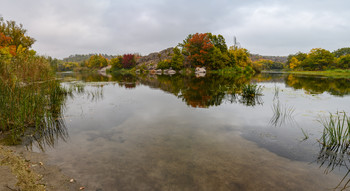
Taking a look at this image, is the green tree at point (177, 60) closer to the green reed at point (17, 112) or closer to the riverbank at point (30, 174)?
the green reed at point (17, 112)

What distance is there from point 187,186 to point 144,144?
206 centimetres

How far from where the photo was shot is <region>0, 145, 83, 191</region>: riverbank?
2.86 metres

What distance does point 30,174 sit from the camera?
319 cm

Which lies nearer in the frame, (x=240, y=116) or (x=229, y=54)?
(x=240, y=116)

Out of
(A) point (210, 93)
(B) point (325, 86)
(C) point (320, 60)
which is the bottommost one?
(A) point (210, 93)

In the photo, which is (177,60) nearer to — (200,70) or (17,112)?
(200,70)

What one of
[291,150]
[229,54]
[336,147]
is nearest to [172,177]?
[291,150]

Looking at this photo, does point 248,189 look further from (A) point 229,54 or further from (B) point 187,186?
(A) point 229,54

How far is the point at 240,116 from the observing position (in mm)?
7492

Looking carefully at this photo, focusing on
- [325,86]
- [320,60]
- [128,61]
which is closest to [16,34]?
[325,86]

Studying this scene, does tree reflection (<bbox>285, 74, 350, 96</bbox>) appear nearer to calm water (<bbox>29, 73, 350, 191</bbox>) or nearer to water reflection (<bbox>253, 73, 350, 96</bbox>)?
water reflection (<bbox>253, 73, 350, 96</bbox>)

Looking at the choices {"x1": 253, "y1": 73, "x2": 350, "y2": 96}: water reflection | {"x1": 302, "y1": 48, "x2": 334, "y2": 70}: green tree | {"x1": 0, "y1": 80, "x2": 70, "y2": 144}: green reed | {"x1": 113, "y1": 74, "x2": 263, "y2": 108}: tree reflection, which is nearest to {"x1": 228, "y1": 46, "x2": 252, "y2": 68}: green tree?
{"x1": 302, "y1": 48, "x2": 334, "y2": 70}: green tree

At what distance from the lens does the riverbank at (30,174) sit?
286 centimetres

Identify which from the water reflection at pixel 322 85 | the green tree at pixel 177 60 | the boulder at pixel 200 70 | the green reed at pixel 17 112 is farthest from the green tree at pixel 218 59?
the green reed at pixel 17 112
